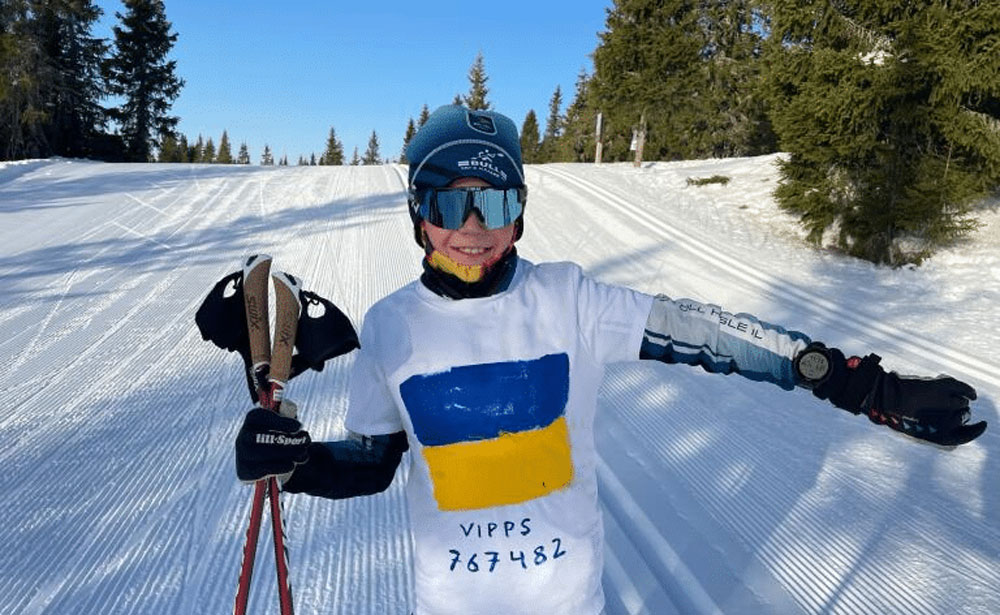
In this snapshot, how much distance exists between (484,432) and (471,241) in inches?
17.8

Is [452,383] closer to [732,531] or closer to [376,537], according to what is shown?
[376,537]

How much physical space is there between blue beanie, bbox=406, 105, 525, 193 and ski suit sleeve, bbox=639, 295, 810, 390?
51cm

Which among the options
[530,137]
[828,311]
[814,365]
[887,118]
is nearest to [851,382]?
[814,365]

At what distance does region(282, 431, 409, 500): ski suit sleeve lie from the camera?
4.95 feet

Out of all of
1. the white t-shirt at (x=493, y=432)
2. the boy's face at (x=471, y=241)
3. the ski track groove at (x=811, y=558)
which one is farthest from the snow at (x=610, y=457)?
the boy's face at (x=471, y=241)

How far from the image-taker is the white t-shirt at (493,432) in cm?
145

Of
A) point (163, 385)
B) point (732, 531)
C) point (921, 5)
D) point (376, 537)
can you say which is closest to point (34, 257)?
point (163, 385)

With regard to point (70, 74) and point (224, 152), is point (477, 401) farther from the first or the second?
point (224, 152)

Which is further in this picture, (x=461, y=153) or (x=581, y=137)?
(x=581, y=137)

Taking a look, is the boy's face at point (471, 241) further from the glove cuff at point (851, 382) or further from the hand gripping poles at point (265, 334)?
the glove cuff at point (851, 382)

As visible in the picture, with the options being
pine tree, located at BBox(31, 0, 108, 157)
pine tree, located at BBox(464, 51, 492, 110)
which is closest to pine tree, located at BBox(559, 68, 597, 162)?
pine tree, located at BBox(464, 51, 492, 110)

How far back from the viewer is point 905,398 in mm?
1357

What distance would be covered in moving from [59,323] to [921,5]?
38.5 feet

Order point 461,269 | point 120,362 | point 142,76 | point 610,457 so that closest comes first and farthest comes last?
point 461,269, point 610,457, point 120,362, point 142,76
